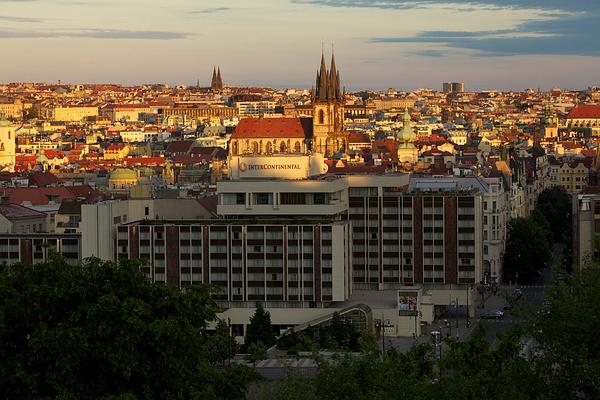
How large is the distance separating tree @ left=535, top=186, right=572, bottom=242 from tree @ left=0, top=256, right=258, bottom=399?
80922mm

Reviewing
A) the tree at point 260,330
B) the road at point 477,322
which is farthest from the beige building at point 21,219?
the road at point 477,322

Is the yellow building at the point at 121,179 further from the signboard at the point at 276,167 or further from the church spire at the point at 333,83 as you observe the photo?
the church spire at the point at 333,83

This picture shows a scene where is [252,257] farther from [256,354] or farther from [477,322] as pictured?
[256,354]

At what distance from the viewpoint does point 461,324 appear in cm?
7544

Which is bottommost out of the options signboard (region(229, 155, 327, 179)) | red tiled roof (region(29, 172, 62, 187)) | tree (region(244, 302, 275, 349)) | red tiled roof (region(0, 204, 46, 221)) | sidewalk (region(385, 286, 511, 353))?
sidewalk (region(385, 286, 511, 353))

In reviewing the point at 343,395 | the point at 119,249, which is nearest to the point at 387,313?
the point at 119,249

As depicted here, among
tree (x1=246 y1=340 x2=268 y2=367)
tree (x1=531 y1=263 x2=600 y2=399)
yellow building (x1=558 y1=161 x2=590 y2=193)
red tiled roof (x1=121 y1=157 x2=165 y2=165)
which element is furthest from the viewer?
red tiled roof (x1=121 y1=157 x2=165 y2=165)

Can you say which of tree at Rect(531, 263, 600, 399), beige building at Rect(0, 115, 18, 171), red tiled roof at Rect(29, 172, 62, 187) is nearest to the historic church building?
beige building at Rect(0, 115, 18, 171)

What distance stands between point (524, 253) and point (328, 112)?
10407 centimetres

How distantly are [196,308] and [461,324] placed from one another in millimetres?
36282

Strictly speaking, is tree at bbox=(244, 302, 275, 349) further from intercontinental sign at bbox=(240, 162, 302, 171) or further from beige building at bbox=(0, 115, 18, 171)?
beige building at bbox=(0, 115, 18, 171)

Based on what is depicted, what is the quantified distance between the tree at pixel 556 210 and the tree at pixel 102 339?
80.9 meters

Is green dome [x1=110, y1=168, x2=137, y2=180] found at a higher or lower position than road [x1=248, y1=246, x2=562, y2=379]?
higher

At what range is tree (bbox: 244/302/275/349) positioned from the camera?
221 feet
